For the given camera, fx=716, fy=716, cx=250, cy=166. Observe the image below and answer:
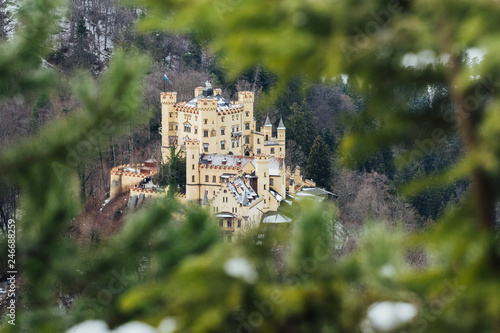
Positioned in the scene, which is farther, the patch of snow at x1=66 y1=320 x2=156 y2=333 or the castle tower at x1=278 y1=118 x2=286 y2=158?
the castle tower at x1=278 y1=118 x2=286 y2=158

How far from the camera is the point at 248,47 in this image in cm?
296

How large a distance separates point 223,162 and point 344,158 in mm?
37072

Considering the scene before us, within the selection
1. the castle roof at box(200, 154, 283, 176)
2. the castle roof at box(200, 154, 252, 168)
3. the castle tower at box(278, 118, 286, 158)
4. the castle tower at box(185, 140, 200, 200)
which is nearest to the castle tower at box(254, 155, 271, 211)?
the castle roof at box(200, 154, 283, 176)

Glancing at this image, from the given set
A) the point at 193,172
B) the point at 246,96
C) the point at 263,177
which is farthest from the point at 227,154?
the point at 263,177

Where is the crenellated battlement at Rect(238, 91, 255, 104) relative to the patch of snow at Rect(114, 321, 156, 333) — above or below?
above

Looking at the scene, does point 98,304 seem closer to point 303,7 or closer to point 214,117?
point 303,7

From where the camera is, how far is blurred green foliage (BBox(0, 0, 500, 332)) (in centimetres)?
280

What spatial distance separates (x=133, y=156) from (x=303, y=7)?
45.6 meters

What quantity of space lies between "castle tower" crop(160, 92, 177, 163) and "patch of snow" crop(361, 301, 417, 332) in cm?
4144

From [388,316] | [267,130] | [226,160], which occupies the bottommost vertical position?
[226,160]

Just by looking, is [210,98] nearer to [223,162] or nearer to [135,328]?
[223,162]

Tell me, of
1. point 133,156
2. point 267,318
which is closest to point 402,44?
point 267,318

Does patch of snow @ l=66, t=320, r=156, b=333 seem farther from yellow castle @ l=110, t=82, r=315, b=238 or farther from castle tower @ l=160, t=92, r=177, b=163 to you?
castle tower @ l=160, t=92, r=177, b=163

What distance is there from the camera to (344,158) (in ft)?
10.6
